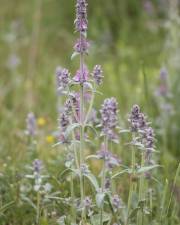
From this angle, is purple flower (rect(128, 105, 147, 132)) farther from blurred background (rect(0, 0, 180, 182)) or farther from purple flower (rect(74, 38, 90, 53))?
blurred background (rect(0, 0, 180, 182))

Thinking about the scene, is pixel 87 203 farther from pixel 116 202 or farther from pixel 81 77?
pixel 81 77

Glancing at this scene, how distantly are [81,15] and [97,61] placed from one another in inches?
151

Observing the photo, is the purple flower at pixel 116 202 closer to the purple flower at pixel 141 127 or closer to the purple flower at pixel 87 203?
the purple flower at pixel 87 203

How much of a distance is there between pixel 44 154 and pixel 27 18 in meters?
3.65

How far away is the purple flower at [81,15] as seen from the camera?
2039 mm

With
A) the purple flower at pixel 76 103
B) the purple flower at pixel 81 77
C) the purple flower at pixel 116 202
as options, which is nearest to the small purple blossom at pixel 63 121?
the purple flower at pixel 76 103

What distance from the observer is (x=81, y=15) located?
2047 mm

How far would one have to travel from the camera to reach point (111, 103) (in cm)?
196

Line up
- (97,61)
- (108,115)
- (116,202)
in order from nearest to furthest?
(108,115) → (116,202) → (97,61)

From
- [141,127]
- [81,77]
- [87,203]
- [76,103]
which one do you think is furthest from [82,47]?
[87,203]

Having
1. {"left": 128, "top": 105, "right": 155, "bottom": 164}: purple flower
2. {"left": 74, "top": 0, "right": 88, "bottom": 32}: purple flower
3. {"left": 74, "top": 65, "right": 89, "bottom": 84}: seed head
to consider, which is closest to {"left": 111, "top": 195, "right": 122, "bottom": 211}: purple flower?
{"left": 128, "top": 105, "right": 155, "bottom": 164}: purple flower

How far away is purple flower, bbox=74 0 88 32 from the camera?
6.69ft

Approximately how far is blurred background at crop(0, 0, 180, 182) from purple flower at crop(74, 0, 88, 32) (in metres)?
1.12

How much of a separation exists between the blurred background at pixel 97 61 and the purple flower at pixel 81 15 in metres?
1.12
